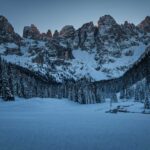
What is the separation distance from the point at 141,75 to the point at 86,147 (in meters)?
165

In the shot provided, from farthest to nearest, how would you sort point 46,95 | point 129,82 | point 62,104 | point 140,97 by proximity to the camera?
point 129,82 → point 46,95 → point 140,97 → point 62,104

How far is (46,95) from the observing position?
473 feet

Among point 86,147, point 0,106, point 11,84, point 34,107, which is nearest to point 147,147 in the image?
point 86,147

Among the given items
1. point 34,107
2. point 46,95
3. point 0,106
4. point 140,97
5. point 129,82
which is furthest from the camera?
point 129,82

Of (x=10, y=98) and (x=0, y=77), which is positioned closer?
(x=10, y=98)

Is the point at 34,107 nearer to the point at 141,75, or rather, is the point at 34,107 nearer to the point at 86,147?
the point at 86,147

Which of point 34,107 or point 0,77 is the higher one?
point 0,77

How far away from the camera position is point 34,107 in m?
77.4

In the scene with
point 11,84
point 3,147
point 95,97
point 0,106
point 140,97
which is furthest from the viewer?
point 95,97

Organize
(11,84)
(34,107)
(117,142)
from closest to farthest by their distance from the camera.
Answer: (117,142), (34,107), (11,84)

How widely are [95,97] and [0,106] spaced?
64355 mm

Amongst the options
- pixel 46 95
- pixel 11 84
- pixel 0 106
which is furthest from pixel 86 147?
pixel 46 95

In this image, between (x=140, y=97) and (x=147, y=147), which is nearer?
(x=147, y=147)

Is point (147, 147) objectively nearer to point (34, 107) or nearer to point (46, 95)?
point (34, 107)
